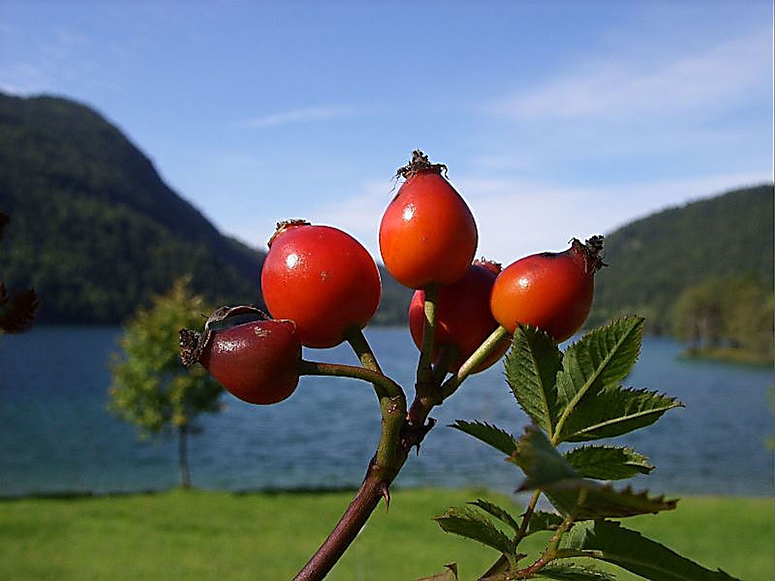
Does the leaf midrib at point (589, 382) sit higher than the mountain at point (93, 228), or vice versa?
the mountain at point (93, 228)

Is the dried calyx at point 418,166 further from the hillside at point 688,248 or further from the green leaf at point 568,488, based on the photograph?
the hillside at point 688,248

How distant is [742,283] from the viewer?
57.5 meters

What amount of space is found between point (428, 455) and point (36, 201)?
53219 mm

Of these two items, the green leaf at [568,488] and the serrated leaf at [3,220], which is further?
the serrated leaf at [3,220]

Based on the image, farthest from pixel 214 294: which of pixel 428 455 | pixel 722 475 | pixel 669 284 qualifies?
pixel 669 284

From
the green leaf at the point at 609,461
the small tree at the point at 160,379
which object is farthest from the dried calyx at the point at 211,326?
the small tree at the point at 160,379

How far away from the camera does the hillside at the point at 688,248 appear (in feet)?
248

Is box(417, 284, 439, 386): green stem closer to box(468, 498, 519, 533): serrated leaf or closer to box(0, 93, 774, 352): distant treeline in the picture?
box(468, 498, 519, 533): serrated leaf

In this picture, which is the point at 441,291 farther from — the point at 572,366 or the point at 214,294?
the point at 214,294

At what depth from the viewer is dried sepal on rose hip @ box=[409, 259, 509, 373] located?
34.8 inches

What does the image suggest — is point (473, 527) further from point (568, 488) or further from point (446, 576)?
point (568, 488)

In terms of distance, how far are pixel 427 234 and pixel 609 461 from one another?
294 mm

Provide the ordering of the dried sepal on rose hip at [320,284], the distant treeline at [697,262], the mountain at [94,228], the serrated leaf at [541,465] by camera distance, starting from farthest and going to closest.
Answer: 1. the mountain at [94,228]
2. the distant treeline at [697,262]
3. the dried sepal on rose hip at [320,284]
4. the serrated leaf at [541,465]

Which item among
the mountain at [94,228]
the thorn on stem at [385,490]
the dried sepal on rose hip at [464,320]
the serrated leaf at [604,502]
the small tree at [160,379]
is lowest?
the small tree at [160,379]
